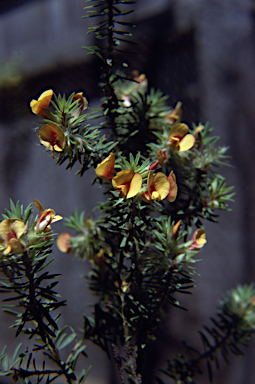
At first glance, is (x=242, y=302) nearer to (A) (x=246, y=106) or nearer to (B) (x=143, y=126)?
(B) (x=143, y=126)

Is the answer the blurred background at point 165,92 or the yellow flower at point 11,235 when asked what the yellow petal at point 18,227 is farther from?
the blurred background at point 165,92

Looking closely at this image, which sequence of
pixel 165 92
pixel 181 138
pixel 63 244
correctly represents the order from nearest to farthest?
1. pixel 181 138
2. pixel 63 244
3. pixel 165 92

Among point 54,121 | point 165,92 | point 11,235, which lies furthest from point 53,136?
point 165,92

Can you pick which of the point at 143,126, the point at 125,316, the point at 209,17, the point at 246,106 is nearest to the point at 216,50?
the point at 209,17

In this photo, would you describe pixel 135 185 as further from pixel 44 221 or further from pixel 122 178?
pixel 44 221

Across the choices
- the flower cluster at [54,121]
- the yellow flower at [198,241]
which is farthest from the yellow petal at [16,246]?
the yellow flower at [198,241]

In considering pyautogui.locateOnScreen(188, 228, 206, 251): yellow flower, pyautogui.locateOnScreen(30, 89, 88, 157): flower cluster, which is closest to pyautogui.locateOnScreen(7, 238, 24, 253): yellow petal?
pyautogui.locateOnScreen(30, 89, 88, 157): flower cluster

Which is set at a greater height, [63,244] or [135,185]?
Answer: [135,185]
